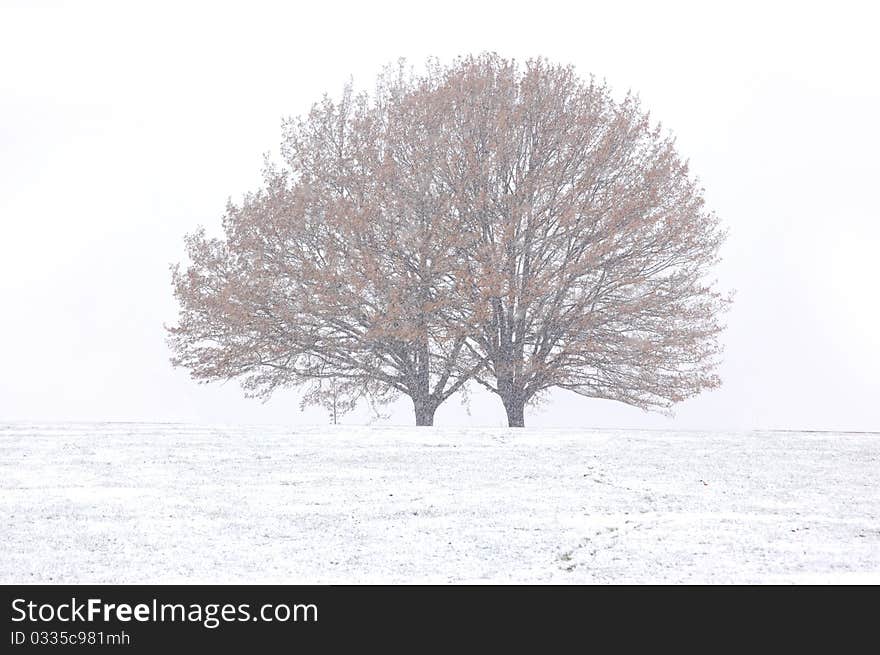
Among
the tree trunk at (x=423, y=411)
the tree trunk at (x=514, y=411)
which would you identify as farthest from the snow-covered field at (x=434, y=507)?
the tree trunk at (x=423, y=411)

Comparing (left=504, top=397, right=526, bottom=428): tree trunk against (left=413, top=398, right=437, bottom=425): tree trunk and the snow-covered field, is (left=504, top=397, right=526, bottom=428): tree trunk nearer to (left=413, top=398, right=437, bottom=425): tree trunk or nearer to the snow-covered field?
(left=413, top=398, right=437, bottom=425): tree trunk

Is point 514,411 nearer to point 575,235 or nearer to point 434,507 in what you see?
point 575,235

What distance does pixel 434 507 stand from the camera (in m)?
13.7

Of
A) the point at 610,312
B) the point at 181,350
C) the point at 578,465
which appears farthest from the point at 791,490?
the point at 181,350

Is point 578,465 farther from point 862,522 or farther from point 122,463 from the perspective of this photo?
point 122,463

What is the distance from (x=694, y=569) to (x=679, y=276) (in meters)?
15.7

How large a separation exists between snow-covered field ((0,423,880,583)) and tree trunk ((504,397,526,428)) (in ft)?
12.6

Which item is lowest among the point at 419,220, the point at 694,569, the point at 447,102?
the point at 694,569

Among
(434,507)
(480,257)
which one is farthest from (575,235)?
(434,507)

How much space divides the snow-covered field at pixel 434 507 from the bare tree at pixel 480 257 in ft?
13.0

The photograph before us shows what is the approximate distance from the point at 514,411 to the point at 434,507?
11781 mm

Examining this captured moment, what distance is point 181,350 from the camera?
26.9 m

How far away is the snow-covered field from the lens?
34.9ft

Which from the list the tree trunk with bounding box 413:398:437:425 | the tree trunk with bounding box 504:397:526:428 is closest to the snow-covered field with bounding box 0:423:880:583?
the tree trunk with bounding box 504:397:526:428
